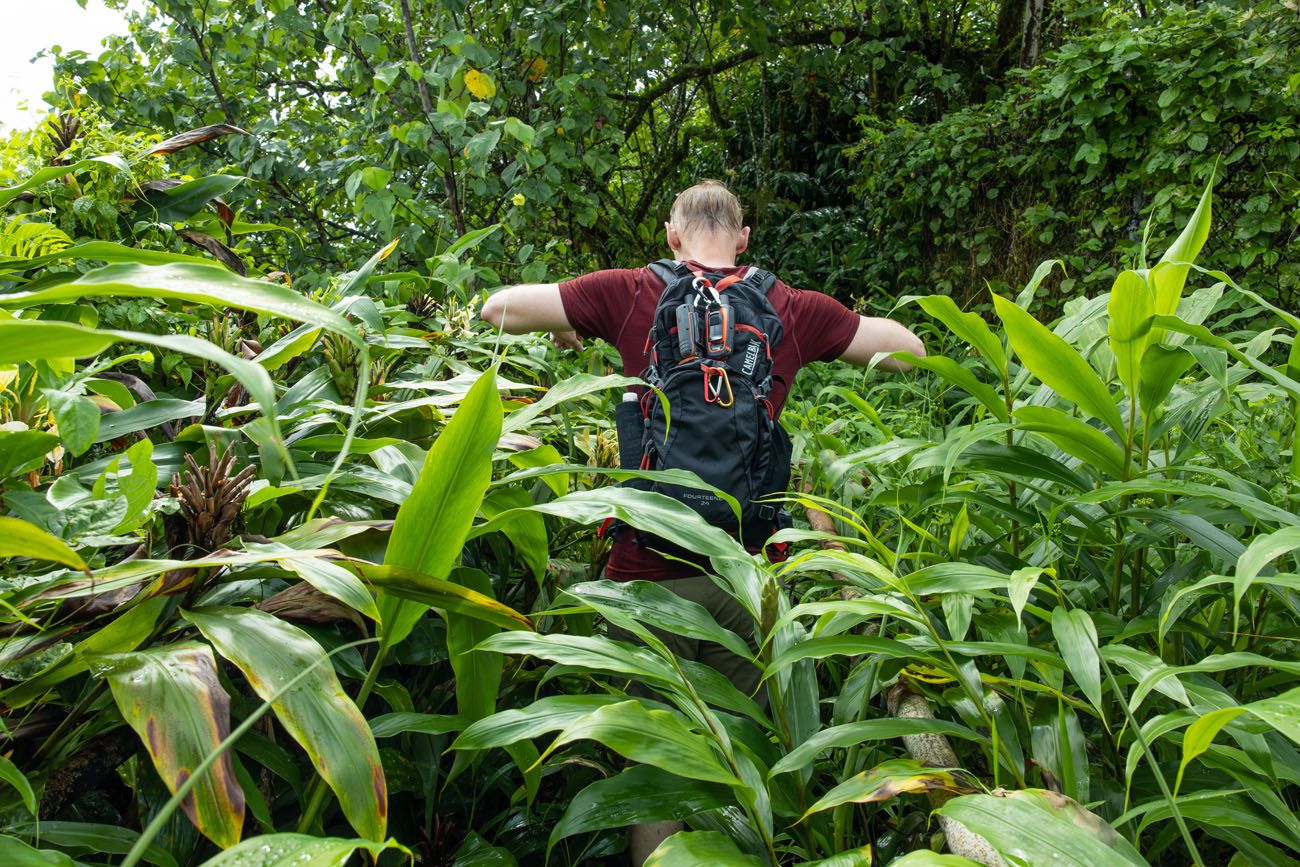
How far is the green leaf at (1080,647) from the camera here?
0.72 m

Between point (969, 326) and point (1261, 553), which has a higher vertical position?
point (969, 326)

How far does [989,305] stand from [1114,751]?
13.8 feet

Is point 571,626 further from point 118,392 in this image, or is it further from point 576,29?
point 576,29

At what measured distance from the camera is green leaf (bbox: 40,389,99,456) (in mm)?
763

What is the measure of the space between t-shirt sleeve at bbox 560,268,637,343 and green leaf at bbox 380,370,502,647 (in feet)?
3.65

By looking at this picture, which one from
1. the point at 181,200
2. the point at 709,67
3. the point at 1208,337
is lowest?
the point at 1208,337

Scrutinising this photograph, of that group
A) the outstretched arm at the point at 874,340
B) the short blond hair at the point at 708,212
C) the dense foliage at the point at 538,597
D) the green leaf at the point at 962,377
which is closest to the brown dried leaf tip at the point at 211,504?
the dense foliage at the point at 538,597

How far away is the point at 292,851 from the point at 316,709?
0.15m

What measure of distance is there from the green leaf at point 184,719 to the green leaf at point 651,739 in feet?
0.81

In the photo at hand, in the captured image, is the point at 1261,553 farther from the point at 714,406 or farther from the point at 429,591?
the point at 714,406

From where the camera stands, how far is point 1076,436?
3.18ft

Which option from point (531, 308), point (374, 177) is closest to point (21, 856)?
point (531, 308)

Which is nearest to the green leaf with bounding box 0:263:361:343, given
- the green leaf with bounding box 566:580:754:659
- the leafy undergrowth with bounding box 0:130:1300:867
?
the leafy undergrowth with bounding box 0:130:1300:867

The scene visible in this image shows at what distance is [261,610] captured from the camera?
2.64ft
